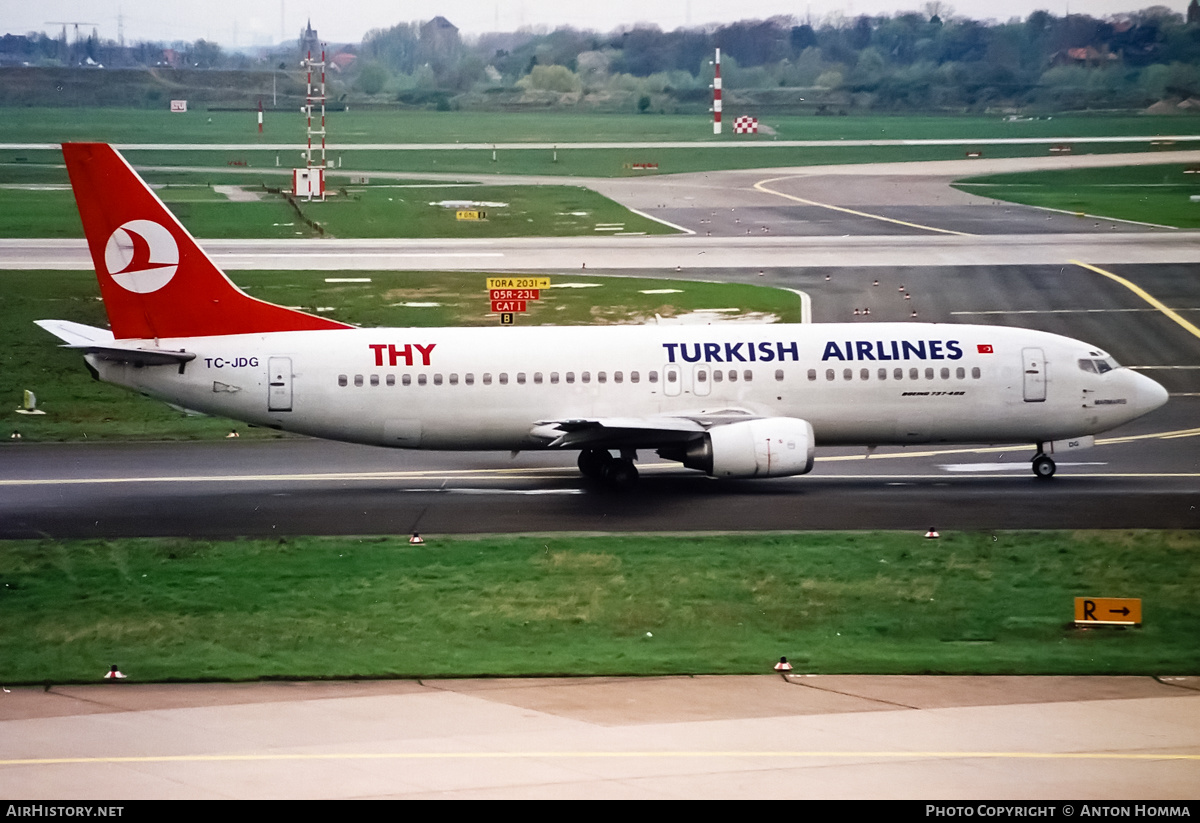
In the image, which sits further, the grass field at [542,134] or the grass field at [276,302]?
the grass field at [542,134]

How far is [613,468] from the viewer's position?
36938 mm

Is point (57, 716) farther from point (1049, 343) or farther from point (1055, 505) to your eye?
point (1049, 343)

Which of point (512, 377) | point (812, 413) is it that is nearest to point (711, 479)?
point (812, 413)

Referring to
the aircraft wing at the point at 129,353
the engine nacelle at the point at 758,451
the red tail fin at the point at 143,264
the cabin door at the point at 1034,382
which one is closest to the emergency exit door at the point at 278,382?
the red tail fin at the point at 143,264

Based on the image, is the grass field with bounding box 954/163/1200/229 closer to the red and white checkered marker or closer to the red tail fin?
the red and white checkered marker

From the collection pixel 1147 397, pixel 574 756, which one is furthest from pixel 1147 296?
pixel 574 756

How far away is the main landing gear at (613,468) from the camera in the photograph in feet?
121

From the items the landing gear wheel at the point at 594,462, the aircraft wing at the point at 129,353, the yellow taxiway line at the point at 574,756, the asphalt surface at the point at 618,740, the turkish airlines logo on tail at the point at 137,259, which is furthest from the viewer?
the landing gear wheel at the point at 594,462

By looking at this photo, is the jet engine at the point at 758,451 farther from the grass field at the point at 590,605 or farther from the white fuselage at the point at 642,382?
the grass field at the point at 590,605

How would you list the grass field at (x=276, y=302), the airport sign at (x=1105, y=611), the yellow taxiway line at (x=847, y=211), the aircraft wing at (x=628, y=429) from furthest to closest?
the yellow taxiway line at (x=847, y=211), the grass field at (x=276, y=302), the aircraft wing at (x=628, y=429), the airport sign at (x=1105, y=611)

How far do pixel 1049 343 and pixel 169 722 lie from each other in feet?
83.2

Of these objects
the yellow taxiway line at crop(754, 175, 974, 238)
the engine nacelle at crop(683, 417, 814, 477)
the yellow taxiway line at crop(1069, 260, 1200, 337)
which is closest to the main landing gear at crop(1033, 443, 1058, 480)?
the engine nacelle at crop(683, 417, 814, 477)

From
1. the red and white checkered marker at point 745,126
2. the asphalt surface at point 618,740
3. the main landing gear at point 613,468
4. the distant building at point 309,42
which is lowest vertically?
the main landing gear at point 613,468

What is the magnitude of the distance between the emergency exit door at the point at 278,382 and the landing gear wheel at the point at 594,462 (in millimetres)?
7540
